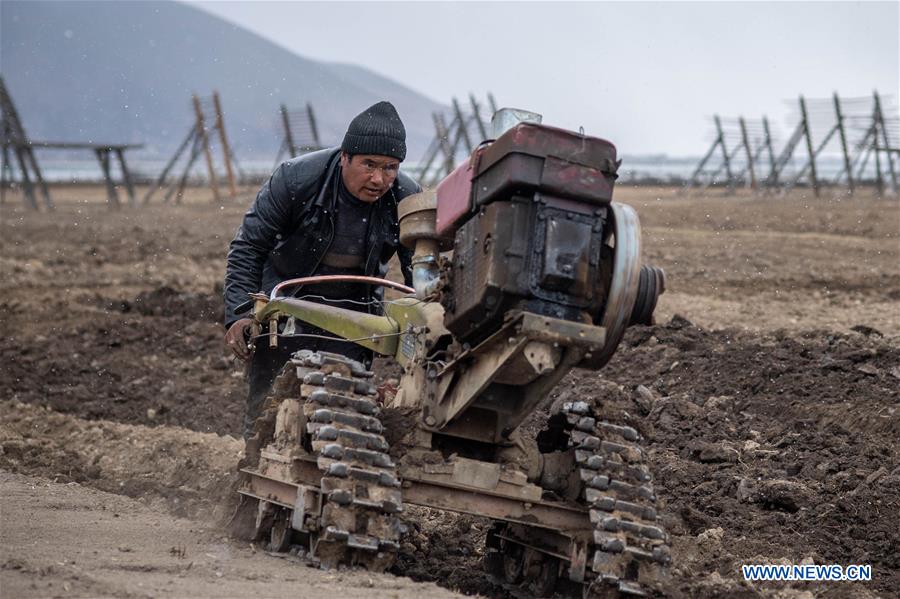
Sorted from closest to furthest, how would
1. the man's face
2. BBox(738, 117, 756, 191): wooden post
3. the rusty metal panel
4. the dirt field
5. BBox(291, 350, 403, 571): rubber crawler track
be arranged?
the rusty metal panel → BBox(291, 350, 403, 571): rubber crawler track → the dirt field → the man's face → BBox(738, 117, 756, 191): wooden post

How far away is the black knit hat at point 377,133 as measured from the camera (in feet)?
24.2

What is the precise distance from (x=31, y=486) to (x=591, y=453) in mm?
3749

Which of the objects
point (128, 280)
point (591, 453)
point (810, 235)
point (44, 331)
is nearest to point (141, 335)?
point (44, 331)

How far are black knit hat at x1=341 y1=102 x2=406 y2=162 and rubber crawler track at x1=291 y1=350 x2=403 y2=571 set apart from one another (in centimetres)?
162

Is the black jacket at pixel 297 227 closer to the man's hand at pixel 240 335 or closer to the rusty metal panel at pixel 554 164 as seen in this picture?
the man's hand at pixel 240 335

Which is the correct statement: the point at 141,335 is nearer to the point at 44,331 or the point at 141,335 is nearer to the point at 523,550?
the point at 44,331

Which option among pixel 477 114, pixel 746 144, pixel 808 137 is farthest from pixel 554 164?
pixel 746 144

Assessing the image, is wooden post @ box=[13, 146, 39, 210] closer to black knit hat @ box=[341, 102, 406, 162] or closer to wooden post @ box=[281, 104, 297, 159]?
wooden post @ box=[281, 104, 297, 159]

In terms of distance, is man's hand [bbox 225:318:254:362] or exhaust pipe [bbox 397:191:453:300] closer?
exhaust pipe [bbox 397:191:453:300]

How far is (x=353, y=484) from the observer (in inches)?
236

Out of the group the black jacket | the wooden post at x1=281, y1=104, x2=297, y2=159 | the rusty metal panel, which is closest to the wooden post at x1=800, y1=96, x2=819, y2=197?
the wooden post at x1=281, y1=104, x2=297, y2=159

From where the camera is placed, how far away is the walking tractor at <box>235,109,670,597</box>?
5.44 m

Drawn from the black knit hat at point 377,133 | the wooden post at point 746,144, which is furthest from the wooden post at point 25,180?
the black knit hat at point 377,133

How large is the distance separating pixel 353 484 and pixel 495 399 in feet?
2.33
